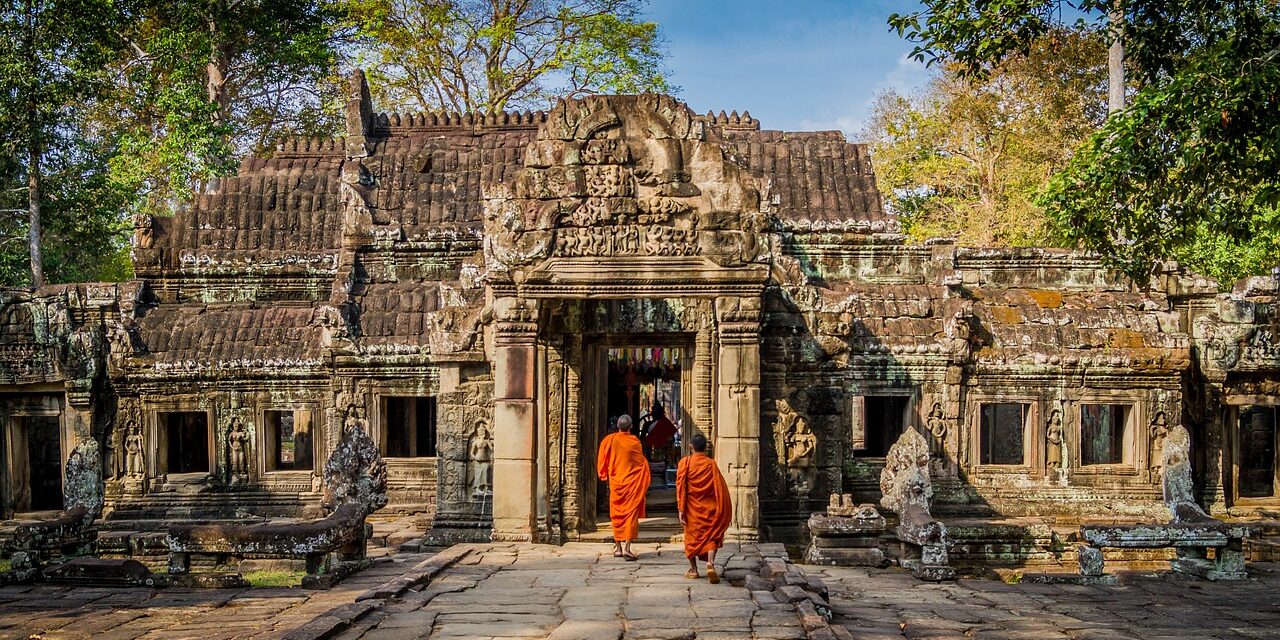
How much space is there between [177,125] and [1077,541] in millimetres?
18196

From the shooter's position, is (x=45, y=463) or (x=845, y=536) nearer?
(x=845, y=536)

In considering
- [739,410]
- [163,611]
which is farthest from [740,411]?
[163,611]

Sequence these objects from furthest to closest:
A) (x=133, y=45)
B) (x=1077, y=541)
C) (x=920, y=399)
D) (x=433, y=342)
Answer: (x=133, y=45) → (x=920, y=399) → (x=1077, y=541) → (x=433, y=342)

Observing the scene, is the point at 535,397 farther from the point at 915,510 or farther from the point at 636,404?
the point at 636,404

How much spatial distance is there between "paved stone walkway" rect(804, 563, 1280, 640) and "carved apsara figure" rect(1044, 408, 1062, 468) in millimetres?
4315

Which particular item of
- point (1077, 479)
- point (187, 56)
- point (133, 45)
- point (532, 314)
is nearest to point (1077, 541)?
point (1077, 479)

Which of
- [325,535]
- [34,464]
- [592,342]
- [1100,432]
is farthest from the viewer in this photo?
[1100,432]

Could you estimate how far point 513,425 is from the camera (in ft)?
40.1

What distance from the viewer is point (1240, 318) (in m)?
17.2

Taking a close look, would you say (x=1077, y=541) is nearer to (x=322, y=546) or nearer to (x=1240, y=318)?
(x=1240, y=318)

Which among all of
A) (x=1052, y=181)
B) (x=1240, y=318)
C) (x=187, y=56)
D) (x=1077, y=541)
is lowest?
(x=1077, y=541)

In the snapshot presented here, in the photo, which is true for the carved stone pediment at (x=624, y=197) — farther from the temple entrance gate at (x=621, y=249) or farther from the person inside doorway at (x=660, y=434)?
the person inside doorway at (x=660, y=434)

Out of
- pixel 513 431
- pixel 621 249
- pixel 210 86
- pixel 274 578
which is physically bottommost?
pixel 274 578

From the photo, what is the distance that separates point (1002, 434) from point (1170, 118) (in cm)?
1270
